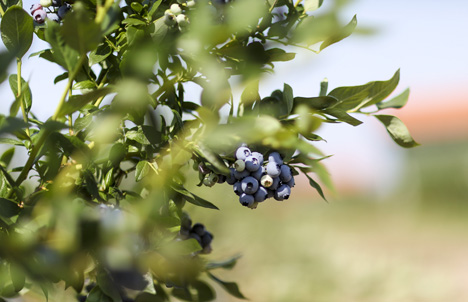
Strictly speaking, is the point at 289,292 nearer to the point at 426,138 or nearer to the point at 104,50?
the point at 104,50

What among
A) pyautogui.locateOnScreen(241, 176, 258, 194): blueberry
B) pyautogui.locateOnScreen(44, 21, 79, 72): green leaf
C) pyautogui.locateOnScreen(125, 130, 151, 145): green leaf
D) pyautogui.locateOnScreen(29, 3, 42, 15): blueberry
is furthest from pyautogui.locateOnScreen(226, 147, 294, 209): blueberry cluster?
pyautogui.locateOnScreen(29, 3, 42, 15): blueberry

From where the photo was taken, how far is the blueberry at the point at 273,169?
601mm

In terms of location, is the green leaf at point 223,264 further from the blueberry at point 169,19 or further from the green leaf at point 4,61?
the green leaf at point 4,61

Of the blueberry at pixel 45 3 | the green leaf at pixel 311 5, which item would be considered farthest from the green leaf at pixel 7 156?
the green leaf at pixel 311 5

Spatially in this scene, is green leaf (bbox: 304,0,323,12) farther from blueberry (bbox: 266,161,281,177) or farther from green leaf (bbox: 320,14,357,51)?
blueberry (bbox: 266,161,281,177)

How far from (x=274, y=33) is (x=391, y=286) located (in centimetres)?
424

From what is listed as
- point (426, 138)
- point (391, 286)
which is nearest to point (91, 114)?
point (391, 286)

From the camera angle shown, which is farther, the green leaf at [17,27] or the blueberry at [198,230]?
the blueberry at [198,230]

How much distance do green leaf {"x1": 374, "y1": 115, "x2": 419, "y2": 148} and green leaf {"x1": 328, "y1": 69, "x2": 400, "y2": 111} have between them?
0.17 feet

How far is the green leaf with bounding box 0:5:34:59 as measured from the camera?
0.54 m

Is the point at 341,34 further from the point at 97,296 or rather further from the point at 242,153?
the point at 97,296

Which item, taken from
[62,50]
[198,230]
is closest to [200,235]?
[198,230]

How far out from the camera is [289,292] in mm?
4262

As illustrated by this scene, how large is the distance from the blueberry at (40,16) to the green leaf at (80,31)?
0.93 feet
